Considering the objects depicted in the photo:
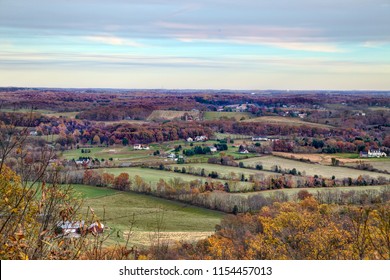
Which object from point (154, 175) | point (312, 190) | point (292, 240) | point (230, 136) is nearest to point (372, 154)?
point (312, 190)

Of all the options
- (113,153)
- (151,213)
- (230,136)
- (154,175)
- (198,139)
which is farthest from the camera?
(230,136)

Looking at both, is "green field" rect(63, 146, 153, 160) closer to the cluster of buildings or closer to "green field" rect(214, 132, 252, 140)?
the cluster of buildings

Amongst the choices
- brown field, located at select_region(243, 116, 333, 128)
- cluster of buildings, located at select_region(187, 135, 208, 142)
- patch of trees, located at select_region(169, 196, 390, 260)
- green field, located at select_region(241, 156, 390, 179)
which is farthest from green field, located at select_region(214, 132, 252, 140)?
patch of trees, located at select_region(169, 196, 390, 260)

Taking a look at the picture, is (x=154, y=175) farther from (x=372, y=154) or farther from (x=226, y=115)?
(x=226, y=115)

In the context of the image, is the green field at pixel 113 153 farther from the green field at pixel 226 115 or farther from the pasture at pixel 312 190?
the green field at pixel 226 115

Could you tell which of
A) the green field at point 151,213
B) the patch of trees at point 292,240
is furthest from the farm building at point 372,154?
the patch of trees at point 292,240

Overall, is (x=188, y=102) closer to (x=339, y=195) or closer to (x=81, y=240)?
(x=339, y=195)
